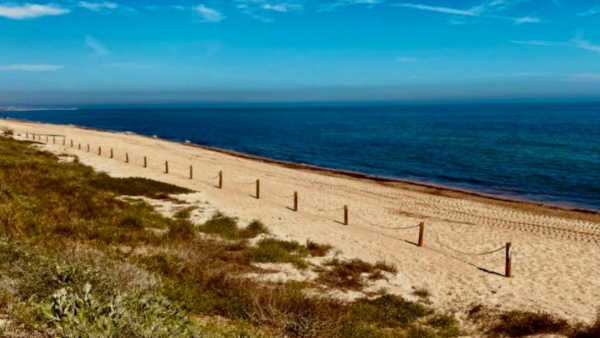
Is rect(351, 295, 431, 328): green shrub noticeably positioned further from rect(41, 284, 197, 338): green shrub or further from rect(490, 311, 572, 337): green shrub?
rect(41, 284, 197, 338): green shrub

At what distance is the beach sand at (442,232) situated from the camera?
1202 centimetres

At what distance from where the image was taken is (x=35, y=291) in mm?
6008

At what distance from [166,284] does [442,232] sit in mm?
14746

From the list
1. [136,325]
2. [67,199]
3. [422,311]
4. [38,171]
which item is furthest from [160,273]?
[38,171]

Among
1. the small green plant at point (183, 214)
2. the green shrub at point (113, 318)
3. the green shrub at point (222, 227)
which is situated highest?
the green shrub at point (113, 318)

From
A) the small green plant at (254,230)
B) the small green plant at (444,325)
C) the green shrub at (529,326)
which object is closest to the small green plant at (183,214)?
the small green plant at (254,230)

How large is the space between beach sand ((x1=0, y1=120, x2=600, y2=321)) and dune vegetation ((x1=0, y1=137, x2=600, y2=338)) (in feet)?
5.07

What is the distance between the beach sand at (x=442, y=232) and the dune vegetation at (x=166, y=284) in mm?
1547

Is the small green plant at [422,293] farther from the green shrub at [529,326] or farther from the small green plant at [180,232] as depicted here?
the small green plant at [180,232]

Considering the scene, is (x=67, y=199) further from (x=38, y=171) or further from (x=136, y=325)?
(x=136, y=325)

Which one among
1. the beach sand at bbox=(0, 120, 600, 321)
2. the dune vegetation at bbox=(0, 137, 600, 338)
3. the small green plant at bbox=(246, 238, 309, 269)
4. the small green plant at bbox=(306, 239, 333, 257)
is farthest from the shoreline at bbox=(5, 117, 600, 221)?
the small green plant at bbox=(246, 238, 309, 269)

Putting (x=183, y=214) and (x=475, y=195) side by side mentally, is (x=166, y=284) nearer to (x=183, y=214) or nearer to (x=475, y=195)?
(x=183, y=214)

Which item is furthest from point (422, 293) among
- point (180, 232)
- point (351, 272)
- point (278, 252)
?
point (180, 232)

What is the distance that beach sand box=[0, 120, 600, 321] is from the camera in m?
12.0
